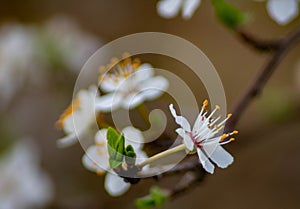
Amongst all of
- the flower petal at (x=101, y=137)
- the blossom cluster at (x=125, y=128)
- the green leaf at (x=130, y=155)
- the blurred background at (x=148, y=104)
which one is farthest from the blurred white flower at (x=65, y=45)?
the green leaf at (x=130, y=155)

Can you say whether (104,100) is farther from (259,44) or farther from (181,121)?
(259,44)

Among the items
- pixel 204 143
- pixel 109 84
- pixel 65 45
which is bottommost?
pixel 204 143

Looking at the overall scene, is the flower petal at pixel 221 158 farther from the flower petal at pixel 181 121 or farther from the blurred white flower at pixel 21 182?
the blurred white flower at pixel 21 182

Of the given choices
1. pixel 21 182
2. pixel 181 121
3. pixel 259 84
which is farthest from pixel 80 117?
pixel 21 182

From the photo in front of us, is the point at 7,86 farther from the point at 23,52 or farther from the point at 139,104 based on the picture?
the point at 139,104

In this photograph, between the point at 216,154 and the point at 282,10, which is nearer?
the point at 216,154

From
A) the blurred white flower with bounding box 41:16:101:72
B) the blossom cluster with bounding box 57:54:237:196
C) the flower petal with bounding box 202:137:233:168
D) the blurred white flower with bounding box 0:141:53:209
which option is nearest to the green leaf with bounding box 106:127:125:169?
the blossom cluster with bounding box 57:54:237:196

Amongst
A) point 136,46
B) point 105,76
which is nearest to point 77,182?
point 136,46

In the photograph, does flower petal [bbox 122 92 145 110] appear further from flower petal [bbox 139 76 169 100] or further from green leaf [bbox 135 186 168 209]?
green leaf [bbox 135 186 168 209]
